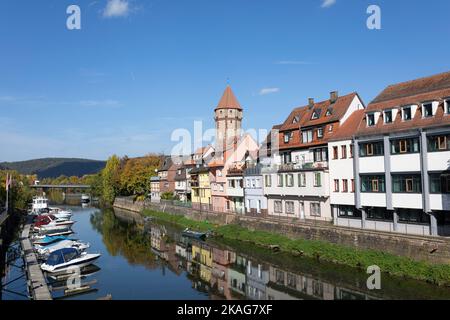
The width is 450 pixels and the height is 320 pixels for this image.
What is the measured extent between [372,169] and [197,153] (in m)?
47.5

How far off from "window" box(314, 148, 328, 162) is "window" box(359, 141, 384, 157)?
6016mm

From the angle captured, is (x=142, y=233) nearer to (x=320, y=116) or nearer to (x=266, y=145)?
(x=266, y=145)

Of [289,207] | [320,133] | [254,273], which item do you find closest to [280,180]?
[289,207]

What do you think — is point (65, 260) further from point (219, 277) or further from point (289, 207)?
point (289, 207)

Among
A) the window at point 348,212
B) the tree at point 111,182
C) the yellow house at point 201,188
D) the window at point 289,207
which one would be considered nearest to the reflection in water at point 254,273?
the window at point 348,212

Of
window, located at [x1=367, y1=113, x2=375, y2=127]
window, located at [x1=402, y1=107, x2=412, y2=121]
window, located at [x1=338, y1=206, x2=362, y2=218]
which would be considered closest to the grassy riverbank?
window, located at [x1=338, y1=206, x2=362, y2=218]

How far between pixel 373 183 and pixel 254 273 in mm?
11844

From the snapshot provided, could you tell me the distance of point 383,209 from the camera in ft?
113

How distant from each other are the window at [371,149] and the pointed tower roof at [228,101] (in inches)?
2033

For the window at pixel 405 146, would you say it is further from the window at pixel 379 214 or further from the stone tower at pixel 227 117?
the stone tower at pixel 227 117

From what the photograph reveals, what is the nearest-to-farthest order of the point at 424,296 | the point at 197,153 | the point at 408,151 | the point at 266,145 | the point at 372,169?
the point at 424,296 < the point at 408,151 < the point at 372,169 < the point at 266,145 < the point at 197,153

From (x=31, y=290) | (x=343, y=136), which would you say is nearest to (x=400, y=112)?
(x=343, y=136)

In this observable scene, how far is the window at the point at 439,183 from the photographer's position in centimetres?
2889

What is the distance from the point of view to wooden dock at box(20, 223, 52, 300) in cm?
2631
